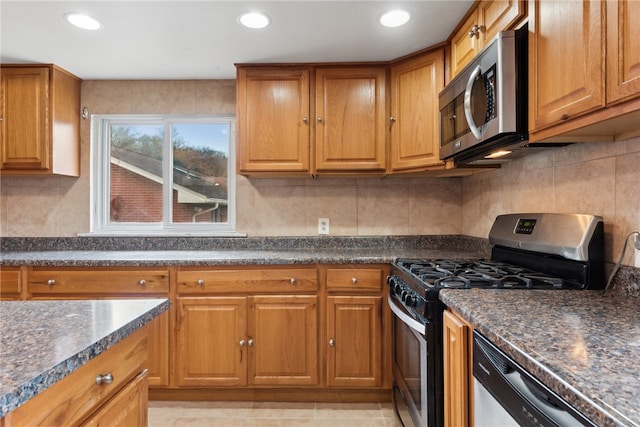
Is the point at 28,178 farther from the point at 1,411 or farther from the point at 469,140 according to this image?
the point at 469,140

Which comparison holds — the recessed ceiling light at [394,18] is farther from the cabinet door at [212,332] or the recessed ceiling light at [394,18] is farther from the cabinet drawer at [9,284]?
the cabinet drawer at [9,284]

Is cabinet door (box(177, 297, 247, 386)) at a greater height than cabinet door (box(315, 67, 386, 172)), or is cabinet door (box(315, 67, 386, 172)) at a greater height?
cabinet door (box(315, 67, 386, 172))

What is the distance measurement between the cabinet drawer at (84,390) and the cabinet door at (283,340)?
41.2 inches

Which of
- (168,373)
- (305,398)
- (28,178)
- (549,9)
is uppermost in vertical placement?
(549,9)

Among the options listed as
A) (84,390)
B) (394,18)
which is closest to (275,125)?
(394,18)

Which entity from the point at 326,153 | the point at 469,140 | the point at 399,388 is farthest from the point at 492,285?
the point at 326,153

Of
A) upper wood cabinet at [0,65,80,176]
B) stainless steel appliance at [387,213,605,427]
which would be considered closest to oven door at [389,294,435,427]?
stainless steel appliance at [387,213,605,427]

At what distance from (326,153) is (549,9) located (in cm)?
136

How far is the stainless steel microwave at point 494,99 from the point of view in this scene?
1278 mm

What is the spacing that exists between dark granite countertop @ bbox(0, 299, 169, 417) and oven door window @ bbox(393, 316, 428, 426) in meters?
0.99

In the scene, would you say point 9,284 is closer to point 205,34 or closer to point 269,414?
point 269,414

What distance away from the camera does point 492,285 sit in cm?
128

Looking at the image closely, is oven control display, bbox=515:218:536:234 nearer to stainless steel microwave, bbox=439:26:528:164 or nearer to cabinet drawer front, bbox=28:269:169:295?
stainless steel microwave, bbox=439:26:528:164

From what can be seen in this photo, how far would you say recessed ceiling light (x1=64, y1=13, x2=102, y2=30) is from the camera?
5.75ft
